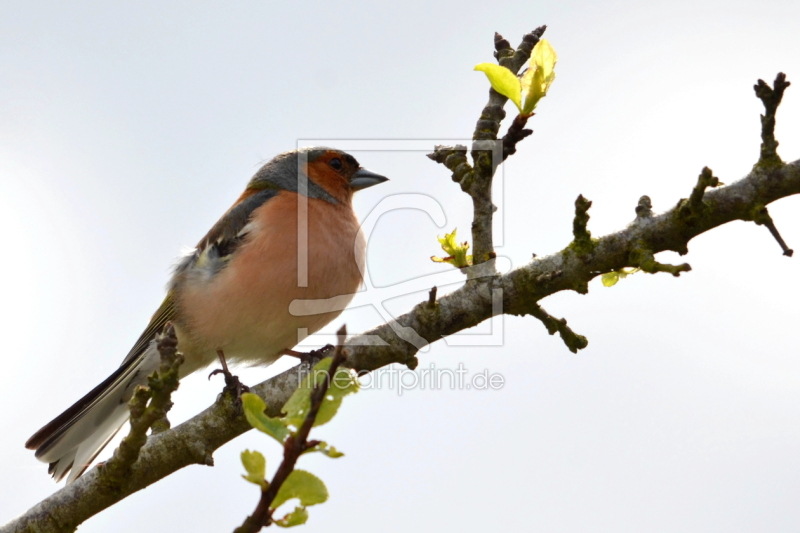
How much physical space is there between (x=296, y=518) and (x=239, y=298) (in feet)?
11.4

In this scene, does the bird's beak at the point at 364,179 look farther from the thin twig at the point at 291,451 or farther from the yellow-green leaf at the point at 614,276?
the thin twig at the point at 291,451

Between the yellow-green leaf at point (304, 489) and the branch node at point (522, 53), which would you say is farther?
the branch node at point (522, 53)

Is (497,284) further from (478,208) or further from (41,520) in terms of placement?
(41,520)

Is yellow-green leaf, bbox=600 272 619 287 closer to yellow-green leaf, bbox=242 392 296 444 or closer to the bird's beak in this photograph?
yellow-green leaf, bbox=242 392 296 444

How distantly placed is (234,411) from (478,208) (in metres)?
1.95

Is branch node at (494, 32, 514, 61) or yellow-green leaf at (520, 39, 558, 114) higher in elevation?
branch node at (494, 32, 514, 61)

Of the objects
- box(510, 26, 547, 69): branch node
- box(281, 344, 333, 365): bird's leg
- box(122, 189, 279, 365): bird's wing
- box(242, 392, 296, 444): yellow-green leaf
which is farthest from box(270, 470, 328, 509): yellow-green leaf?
box(122, 189, 279, 365): bird's wing

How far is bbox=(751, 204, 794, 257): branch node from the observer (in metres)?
3.88

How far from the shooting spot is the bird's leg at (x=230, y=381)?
5.08m

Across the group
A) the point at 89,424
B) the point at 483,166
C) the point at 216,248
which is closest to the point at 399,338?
the point at 483,166

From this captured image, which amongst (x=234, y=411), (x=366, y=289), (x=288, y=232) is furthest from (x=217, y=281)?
(x=234, y=411)

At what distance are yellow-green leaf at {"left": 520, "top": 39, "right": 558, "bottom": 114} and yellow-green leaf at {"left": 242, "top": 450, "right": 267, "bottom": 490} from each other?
2.49m

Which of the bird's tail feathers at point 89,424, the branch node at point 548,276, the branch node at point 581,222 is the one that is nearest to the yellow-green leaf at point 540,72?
the branch node at point 581,222

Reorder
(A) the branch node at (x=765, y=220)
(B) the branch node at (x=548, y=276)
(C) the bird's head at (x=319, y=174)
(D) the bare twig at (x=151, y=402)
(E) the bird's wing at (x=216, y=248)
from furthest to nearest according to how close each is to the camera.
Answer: (C) the bird's head at (x=319, y=174)
(E) the bird's wing at (x=216, y=248)
(B) the branch node at (x=548, y=276)
(A) the branch node at (x=765, y=220)
(D) the bare twig at (x=151, y=402)
